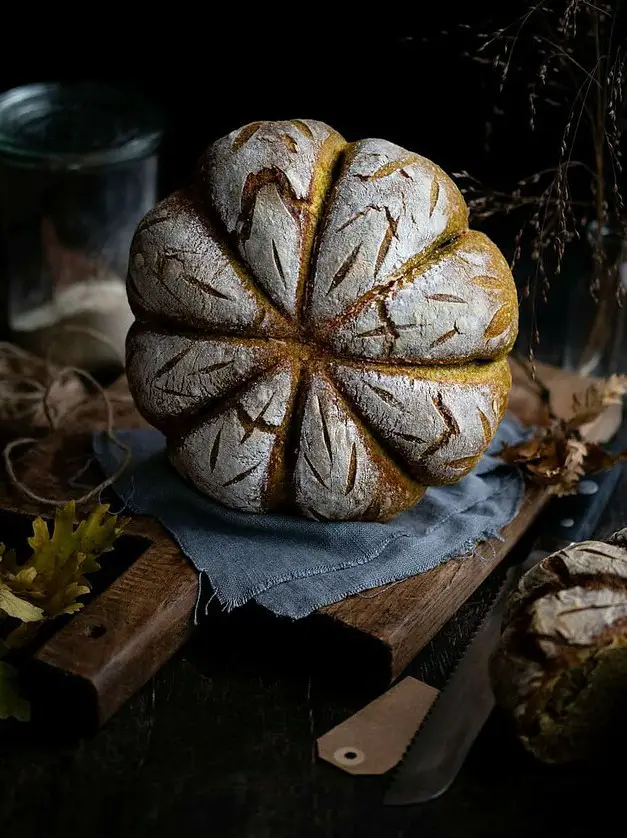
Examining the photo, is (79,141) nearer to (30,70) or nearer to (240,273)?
(30,70)

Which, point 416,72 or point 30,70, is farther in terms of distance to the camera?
point 30,70

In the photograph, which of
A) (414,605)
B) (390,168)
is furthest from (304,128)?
(414,605)

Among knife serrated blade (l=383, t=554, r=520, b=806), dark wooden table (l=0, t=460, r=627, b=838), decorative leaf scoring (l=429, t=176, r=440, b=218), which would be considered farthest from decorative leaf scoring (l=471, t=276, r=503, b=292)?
dark wooden table (l=0, t=460, r=627, b=838)

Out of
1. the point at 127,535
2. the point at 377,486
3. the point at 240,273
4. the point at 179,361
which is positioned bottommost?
the point at 127,535

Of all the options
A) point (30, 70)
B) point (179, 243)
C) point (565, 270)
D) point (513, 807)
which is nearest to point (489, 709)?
point (513, 807)

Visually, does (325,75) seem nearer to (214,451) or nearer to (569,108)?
(569,108)

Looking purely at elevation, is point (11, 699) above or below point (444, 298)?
below

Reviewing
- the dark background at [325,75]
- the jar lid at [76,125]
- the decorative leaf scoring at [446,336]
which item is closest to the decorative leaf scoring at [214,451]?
the decorative leaf scoring at [446,336]
